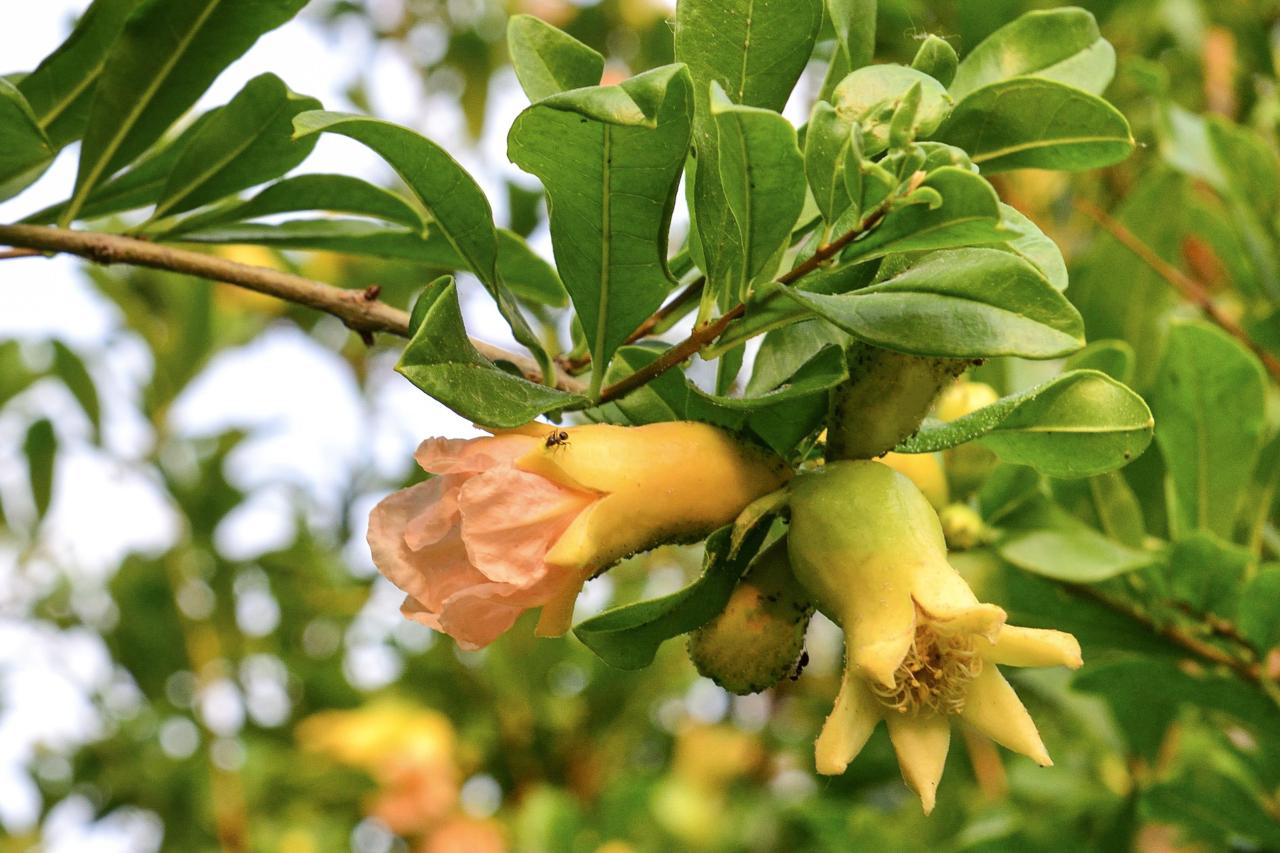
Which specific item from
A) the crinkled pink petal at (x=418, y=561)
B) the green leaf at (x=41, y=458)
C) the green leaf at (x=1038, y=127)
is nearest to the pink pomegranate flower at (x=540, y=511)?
the crinkled pink petal at (x=418, y=561)

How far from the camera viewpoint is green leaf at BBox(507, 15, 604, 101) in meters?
0.71

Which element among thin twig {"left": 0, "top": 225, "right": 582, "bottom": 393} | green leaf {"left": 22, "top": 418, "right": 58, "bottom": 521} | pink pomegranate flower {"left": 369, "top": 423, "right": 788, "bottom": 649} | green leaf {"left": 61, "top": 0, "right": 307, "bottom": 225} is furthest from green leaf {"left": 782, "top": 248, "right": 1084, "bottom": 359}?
green leaf {"left": 22, "top": 418, "right": 58, "bottom": 521}

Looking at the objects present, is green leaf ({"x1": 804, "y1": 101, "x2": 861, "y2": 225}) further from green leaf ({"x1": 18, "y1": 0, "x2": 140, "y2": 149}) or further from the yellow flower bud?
green leaf ({"x1": 18, "y1": 0, "x2": 140, "y2": 149})

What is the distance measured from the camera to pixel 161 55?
2.92ft

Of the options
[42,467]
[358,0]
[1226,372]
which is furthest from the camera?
[358,0]

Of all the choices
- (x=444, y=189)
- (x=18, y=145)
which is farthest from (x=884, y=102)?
(x=18, y=145)

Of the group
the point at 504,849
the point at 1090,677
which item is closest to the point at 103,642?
the point at 504,849

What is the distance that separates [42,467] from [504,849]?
3.33 feet

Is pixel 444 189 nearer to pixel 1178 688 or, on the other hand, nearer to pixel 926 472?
pixel 926 472

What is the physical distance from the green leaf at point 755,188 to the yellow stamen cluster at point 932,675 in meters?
0.22

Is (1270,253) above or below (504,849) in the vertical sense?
above

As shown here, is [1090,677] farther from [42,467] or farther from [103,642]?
[103,642]

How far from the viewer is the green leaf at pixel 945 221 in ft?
1.93

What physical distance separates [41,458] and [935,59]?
1.83 metres
